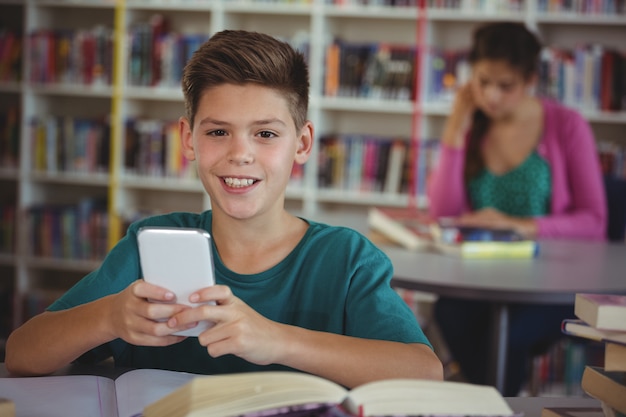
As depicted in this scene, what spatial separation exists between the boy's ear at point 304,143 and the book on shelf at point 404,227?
964 mm

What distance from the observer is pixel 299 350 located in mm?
1024

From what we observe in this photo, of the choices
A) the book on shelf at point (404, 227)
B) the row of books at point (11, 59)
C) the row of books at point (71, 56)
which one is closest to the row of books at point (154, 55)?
the row of books at point (71, 56)

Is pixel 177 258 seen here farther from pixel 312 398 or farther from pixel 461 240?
pixel 461 240

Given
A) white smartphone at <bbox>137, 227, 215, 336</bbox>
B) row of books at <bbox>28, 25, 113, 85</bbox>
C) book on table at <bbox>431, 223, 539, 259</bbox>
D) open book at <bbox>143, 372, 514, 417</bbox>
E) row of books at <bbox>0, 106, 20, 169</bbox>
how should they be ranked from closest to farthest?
open book at <bbox>143, 372, 514, 417</bbox> → white smartphone at <bbox>137, 227, 215, 336</bbox> → book on table at <bbox>431, 223, 539, 259</bbox> → row of books at <bbox>28, 25, 113, 85</bbox> → row of books at <bbox>0, 106, 20, 169</bbox>

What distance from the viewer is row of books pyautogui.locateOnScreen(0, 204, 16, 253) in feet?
14.1

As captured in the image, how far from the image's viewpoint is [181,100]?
4.19 m

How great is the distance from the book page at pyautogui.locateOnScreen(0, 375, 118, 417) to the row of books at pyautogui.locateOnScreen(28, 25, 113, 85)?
3293 millimetres

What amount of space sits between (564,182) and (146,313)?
208cm

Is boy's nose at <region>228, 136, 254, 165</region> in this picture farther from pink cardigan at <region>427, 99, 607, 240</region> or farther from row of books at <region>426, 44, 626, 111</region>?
row of books at <region>426, 44, 626, 111</region>

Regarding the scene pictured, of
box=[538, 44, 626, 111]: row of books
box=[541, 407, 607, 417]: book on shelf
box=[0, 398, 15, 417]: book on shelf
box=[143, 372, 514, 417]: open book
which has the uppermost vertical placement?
box=[538, 44, 626, 111]: row of books

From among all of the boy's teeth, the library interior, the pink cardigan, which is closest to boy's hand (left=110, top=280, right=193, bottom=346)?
the boy's teeth

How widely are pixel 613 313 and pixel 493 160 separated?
2.00 m

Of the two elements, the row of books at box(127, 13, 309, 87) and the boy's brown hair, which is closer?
the boy's brown hair

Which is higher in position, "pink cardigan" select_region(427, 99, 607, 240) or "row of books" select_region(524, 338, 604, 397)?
"pink cardigan" select_region(427, 99, 607, 240)
